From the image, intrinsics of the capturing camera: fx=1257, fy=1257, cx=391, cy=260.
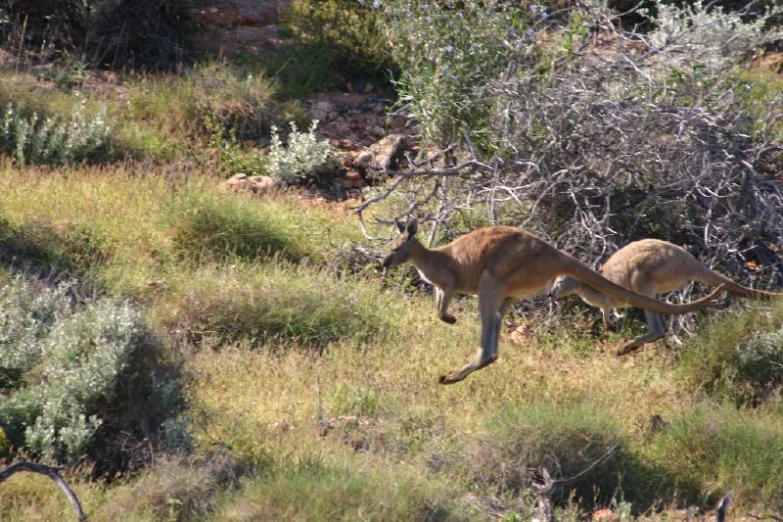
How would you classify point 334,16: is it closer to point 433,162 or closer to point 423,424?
point 433,162

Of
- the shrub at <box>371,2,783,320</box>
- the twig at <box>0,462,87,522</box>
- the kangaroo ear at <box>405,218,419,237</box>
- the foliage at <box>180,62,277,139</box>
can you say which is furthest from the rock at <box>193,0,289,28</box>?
the twig at <box>0,462,87,522</box>

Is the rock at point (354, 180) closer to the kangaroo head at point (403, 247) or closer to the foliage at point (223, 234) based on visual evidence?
the foliage at point (223, 234)

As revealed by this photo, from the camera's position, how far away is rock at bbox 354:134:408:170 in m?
13.1

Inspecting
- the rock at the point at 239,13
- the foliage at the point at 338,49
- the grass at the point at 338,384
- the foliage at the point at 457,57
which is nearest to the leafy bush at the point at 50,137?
the grass at the point at 338,384

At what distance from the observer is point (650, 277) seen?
31.1 ft

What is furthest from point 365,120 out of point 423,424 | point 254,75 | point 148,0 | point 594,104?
point 423,424

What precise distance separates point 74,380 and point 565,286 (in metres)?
3.90

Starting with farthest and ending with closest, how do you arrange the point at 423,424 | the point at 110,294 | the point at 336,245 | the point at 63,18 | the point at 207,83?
1. the point at 63,18
2. the point at 207,83
3. the point at 336,245
4. the point at 110,294
5. the point at 423,424

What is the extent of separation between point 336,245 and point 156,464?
448 centimetres

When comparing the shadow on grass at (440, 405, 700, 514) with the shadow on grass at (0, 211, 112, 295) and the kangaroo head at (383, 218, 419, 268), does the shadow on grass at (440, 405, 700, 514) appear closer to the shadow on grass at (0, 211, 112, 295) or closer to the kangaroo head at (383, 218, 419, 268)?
the kangaroo head at (383, 218, 419, 268)

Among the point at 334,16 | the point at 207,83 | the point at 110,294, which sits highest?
the point at 334,16

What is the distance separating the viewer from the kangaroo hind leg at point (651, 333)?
955 centimetres

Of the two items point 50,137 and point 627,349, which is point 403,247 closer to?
point 627,349

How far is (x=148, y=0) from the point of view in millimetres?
15336
